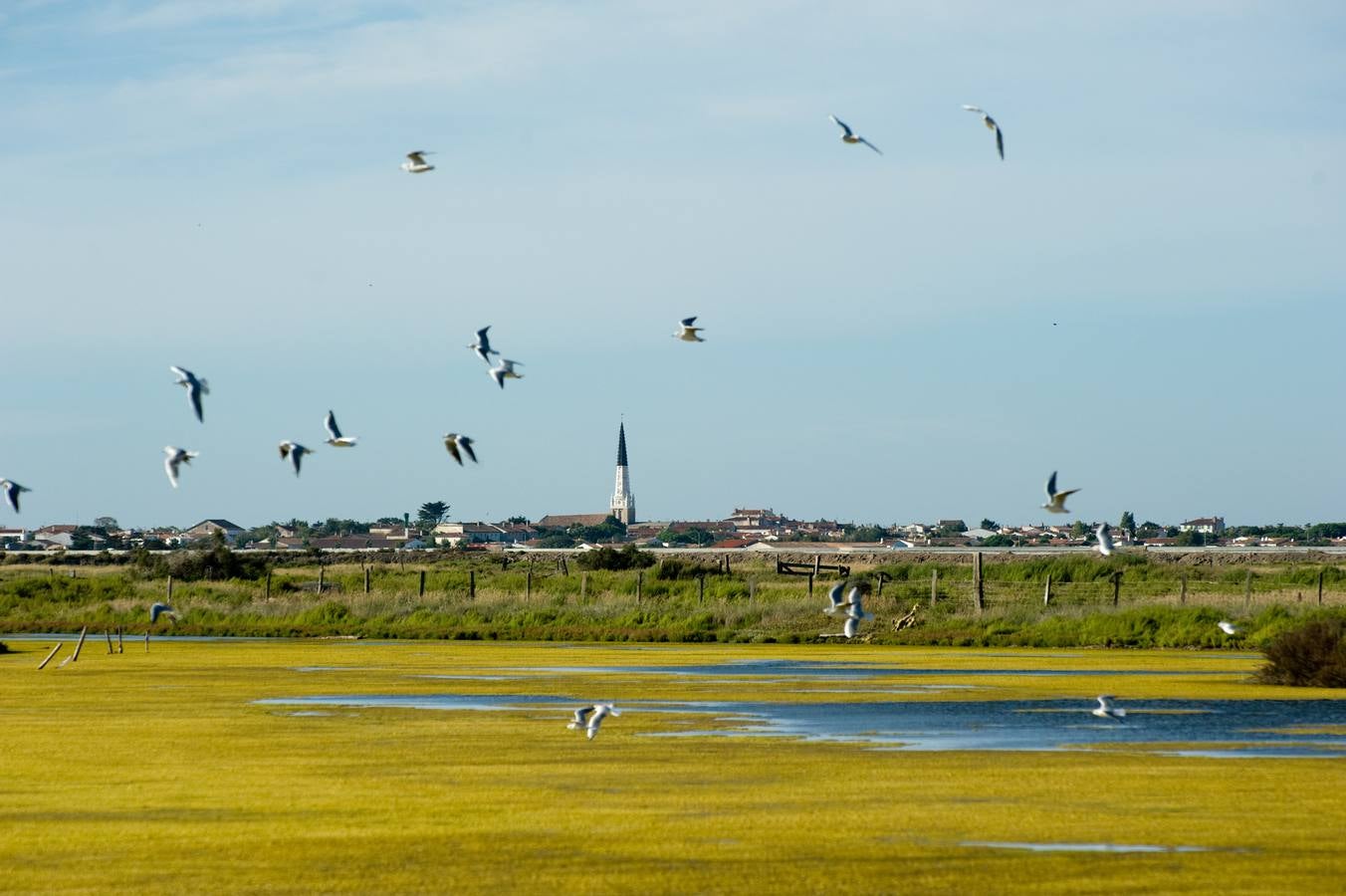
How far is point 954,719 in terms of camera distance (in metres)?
26.6

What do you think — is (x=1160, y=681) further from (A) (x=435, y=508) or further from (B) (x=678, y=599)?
(A) (x=435, y=508)

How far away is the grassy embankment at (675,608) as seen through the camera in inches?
1996

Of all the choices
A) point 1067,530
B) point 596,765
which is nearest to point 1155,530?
point 1067,530

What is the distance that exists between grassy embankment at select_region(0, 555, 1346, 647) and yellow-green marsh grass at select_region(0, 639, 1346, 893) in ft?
85.3

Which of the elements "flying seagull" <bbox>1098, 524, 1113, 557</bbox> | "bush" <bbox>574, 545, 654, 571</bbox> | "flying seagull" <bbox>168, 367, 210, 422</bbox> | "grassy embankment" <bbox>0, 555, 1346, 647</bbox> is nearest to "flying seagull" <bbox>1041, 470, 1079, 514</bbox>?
"flying seagull" <bbox>1098, 524, 1113, 557</bbox>

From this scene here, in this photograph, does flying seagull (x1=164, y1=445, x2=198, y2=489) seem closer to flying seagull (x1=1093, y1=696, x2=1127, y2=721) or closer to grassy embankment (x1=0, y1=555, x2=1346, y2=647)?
flying seagull (x1=1093, y1=696, x2=1127, y2=721)

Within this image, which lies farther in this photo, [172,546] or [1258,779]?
[172,546]

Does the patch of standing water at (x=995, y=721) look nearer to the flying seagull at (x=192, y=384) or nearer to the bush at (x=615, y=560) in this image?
the flying seagull at (x=192, y=384)

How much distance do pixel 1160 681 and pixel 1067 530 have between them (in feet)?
526

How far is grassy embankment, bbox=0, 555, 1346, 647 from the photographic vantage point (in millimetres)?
50688

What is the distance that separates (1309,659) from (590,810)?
728 inches

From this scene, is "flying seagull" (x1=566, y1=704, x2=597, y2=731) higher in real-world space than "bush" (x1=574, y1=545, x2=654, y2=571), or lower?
lower

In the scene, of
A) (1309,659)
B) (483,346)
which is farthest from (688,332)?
(1309,659)

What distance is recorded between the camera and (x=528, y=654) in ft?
151
